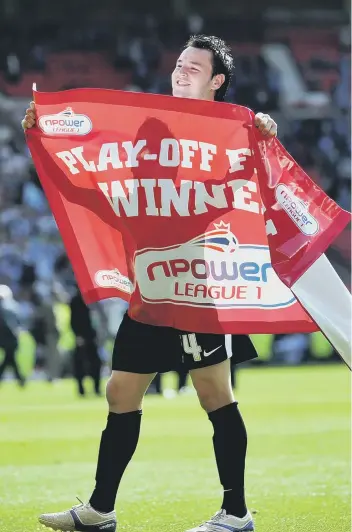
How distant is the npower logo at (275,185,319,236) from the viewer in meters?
5.32

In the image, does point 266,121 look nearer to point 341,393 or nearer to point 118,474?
point 118,474

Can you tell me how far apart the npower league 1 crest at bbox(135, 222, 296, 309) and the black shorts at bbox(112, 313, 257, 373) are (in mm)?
138

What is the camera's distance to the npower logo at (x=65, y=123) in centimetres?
563

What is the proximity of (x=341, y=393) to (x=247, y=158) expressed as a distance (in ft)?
37.1

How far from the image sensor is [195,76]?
5.40 metres

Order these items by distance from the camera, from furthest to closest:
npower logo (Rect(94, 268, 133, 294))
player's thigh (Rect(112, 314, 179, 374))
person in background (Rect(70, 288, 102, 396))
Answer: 1. person in background (Rect(70, 288, 102, 396))
2. npower logo (Rect(94, 268, 133, 294))
3. player's thigh (Rect(112, 314, 179, 374))

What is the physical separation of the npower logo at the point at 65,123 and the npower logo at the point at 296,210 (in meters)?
0.98

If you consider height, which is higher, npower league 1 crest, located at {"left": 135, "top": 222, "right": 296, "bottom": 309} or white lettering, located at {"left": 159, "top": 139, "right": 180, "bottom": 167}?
white lettering, located at {"left": 159, "top": 139, "right": 180, "bottom": 167}

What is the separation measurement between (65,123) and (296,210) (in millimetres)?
1166

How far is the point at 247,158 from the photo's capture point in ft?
17.6

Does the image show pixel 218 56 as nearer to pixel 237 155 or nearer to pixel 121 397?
pixel 237 155

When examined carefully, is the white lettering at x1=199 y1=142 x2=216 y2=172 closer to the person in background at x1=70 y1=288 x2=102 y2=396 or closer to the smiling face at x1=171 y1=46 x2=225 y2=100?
the smiling face at x1=171 y1=46 x2=225 y2=100

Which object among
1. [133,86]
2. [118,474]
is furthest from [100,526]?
[133,86]

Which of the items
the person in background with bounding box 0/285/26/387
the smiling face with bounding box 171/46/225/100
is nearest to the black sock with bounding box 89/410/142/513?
the smiling face with bounding box 171/46/225/100
